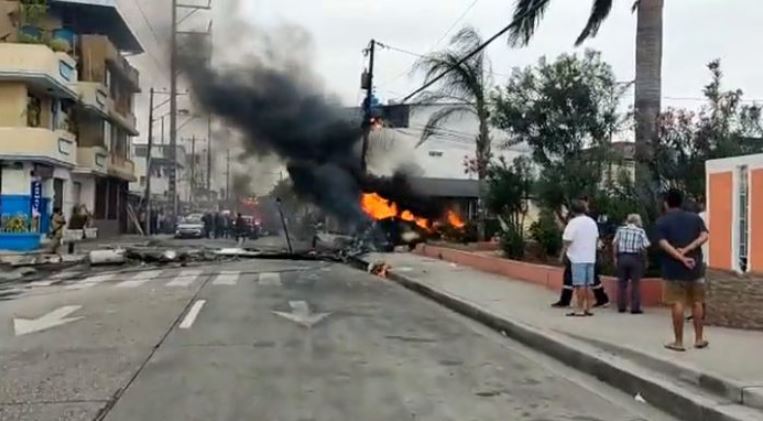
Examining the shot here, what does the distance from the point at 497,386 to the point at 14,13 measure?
108ft

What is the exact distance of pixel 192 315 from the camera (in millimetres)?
12352

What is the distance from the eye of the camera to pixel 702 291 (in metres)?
8.38

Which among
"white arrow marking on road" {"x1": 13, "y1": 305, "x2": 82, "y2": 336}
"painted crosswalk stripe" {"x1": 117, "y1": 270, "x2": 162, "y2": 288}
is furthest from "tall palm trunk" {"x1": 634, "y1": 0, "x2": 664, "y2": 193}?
"white arrow marking on road" {"x1": 13, "y1": 305, "x2": 82, "y2": 336}

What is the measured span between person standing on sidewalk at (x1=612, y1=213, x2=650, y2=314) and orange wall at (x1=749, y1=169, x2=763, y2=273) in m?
1.53

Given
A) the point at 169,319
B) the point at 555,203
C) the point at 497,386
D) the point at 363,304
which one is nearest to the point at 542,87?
the point at 555,203

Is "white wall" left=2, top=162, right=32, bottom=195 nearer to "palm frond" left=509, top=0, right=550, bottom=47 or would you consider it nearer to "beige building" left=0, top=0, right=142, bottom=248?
"beige building" left=0, top=0, right=142, bottom=248

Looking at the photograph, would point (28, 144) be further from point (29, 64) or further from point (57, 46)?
point (57, 46)

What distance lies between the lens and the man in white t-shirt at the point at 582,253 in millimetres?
11742

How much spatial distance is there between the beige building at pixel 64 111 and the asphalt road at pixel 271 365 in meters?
17.2

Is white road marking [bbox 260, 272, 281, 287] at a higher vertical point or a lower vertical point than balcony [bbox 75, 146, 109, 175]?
lower

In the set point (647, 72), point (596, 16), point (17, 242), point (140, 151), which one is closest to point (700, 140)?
point (647, 72)

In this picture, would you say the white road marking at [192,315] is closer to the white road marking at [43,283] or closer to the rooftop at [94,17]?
the white road marking at [43,283]

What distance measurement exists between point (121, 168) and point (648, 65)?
3495cm

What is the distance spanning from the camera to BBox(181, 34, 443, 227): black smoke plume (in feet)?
86.7
